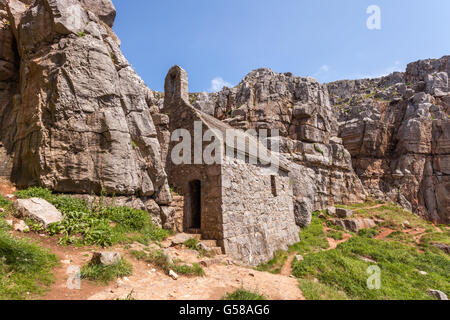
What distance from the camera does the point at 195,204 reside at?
39.1 feet

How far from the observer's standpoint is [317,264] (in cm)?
1048

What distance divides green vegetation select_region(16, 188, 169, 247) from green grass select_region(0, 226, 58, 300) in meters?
1.21

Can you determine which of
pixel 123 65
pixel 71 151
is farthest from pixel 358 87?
pixel 71 151

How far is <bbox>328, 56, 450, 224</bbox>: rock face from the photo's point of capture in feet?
95.1

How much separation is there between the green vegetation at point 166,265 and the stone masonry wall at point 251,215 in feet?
10.6

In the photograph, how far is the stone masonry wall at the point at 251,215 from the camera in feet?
33.0

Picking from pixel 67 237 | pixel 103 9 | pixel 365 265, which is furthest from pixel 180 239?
pixel 103 9

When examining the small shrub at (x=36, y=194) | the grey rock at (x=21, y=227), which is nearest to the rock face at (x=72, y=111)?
the small shrub at (x=36, y=194)

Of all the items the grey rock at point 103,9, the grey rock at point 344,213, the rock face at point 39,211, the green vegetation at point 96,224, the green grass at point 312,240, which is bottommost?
the green grass at point 312,240

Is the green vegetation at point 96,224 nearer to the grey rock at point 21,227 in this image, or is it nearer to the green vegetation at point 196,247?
the grey rock at point 21,227

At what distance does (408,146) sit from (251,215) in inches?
1191

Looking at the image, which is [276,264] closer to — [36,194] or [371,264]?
[371,264]

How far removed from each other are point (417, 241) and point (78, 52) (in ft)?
81.4
